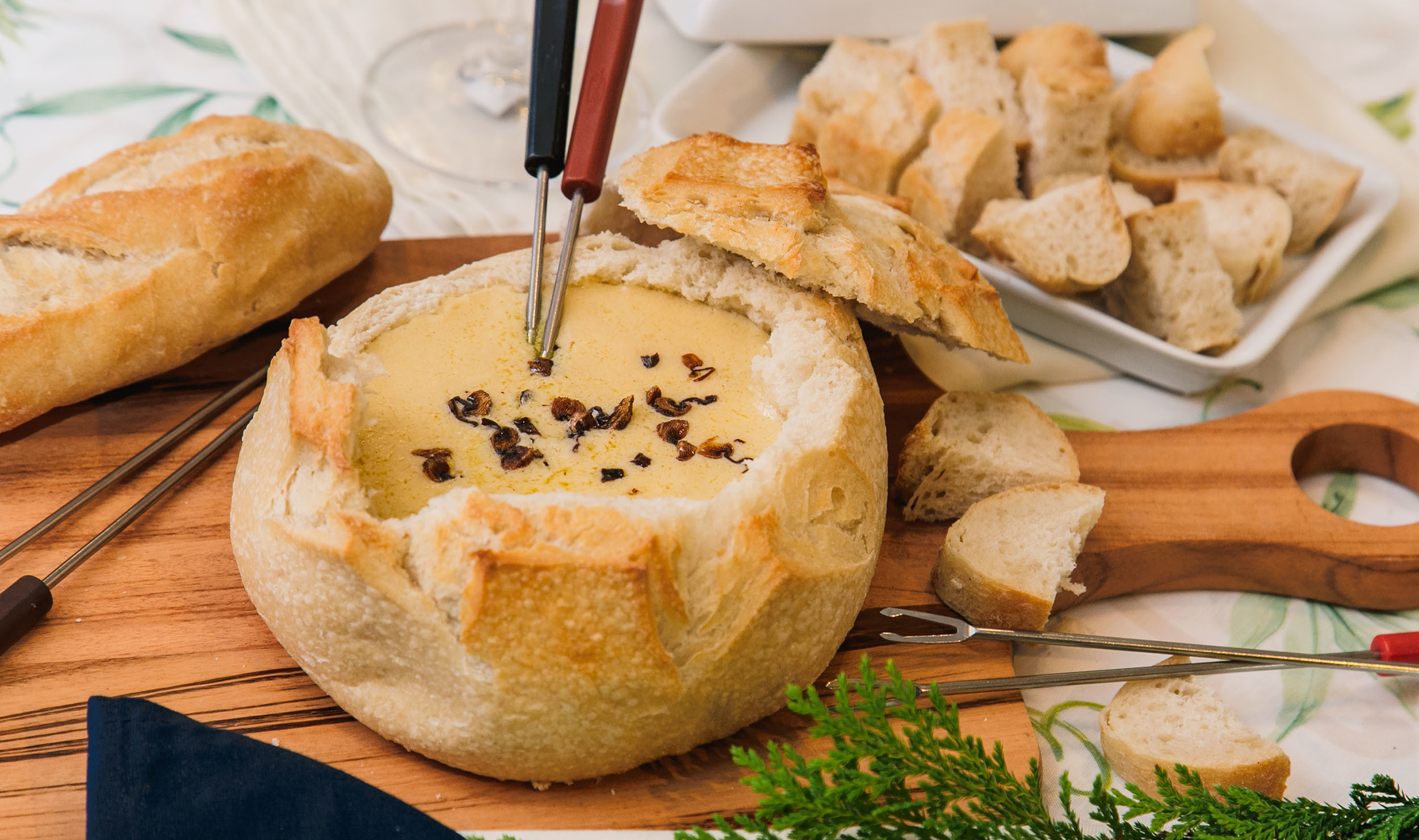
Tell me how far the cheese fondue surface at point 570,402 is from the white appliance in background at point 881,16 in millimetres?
1429

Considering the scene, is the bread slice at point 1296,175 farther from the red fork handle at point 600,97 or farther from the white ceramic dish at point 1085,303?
the red fork handle at point 600,97

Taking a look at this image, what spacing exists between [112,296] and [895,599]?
158 cm

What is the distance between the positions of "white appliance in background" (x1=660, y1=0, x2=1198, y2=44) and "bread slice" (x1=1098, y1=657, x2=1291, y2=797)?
212 centimetres

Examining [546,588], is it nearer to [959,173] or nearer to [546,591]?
[546,591]

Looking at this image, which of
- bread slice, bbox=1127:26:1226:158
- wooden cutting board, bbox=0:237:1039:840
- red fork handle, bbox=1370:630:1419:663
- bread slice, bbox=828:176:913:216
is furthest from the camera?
bread slice, bbox=1127:26:1226:158

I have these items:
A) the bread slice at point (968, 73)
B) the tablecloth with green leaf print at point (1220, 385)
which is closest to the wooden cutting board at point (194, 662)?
the tablecloth with green leaf print at point (1220, 385)

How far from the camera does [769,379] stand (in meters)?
1.91

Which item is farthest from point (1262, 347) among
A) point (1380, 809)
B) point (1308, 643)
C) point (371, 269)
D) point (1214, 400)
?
point (371, 269)

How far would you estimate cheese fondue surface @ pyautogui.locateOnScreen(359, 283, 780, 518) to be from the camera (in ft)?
5.64

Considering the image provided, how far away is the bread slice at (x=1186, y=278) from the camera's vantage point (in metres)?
2.53

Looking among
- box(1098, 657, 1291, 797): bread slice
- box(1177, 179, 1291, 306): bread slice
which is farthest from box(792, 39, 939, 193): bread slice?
box(1098, 657, 1291, 797): bread slice

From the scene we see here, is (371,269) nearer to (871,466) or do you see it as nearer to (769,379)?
(769,379)

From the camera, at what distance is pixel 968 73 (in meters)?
2.98

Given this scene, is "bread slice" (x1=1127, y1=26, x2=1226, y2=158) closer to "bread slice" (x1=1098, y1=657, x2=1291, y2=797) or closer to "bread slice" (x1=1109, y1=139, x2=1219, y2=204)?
"bread slice" (x1=1109, y1=139, x2=1219, y2=204)
